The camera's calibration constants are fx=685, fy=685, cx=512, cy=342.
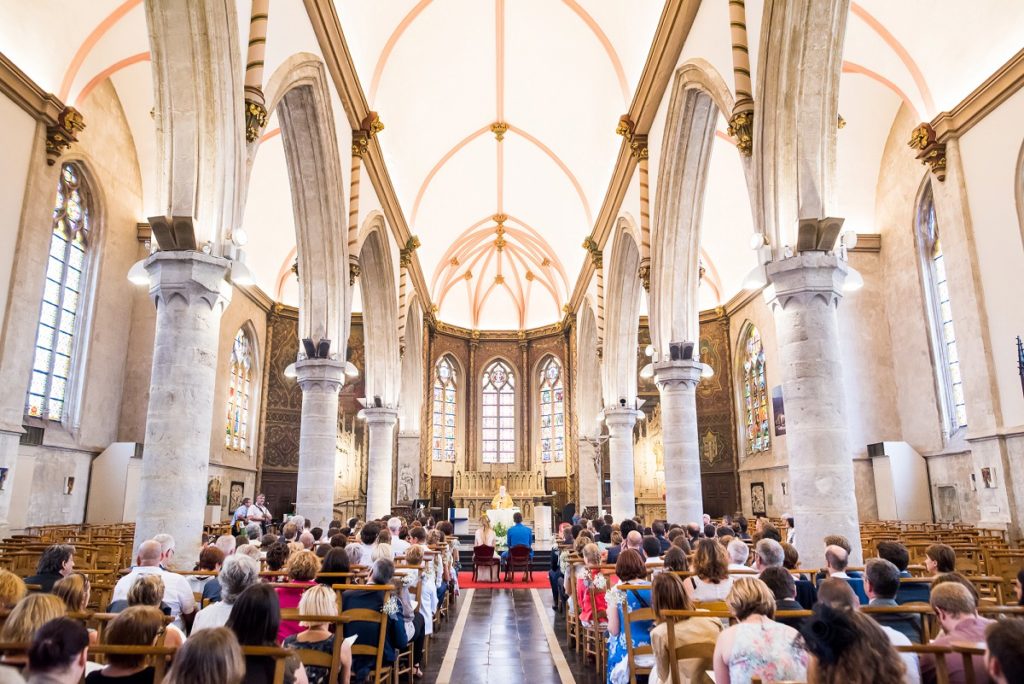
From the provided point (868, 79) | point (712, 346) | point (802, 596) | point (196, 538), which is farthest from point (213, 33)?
point (712, 346)

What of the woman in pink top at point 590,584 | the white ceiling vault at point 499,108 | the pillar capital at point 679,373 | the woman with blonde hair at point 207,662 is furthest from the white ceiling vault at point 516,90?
the woman with blonde hair at point 207,662

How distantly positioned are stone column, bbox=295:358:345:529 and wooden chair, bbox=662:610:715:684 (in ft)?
29.2

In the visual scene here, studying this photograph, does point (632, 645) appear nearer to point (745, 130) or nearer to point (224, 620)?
point (224, 620)

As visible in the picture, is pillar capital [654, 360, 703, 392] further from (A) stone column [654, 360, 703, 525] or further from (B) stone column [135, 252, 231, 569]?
(B) stone column [135, 252, 231, 569]

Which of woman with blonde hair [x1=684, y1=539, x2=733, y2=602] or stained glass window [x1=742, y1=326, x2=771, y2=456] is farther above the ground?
stained glass window [x1=742, y1=326, x2=771, y2=456]

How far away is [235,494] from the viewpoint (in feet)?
66.0

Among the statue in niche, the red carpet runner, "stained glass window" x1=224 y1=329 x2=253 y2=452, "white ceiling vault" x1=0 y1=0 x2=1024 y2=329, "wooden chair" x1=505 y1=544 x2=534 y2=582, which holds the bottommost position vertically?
the red carpet runner

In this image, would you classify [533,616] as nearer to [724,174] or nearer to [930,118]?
[930,118]

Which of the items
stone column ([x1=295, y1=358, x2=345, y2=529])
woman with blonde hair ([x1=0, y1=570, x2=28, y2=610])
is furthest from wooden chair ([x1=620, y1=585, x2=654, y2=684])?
stone column ([x1=295, y1=358, x2=345, y2=529])

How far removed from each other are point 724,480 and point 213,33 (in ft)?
66.1

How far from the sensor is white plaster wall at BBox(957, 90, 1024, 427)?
11.6 m

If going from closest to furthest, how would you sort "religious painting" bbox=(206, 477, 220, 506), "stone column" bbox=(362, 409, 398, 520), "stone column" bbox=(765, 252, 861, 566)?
1. "stone column" bbox=(765, 252, 861, 566)
2. "stone column" bbox=(362, 409, 398, 520)
3. "religious painting" bbox=(206, 477, 220, 506)

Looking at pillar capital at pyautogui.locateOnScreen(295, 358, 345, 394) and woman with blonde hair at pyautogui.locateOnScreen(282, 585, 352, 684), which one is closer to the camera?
woman with blonde hair at pyautogui.locateOnScreen(282, 585, 352, 684)

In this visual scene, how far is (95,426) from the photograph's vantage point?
1509 cm
